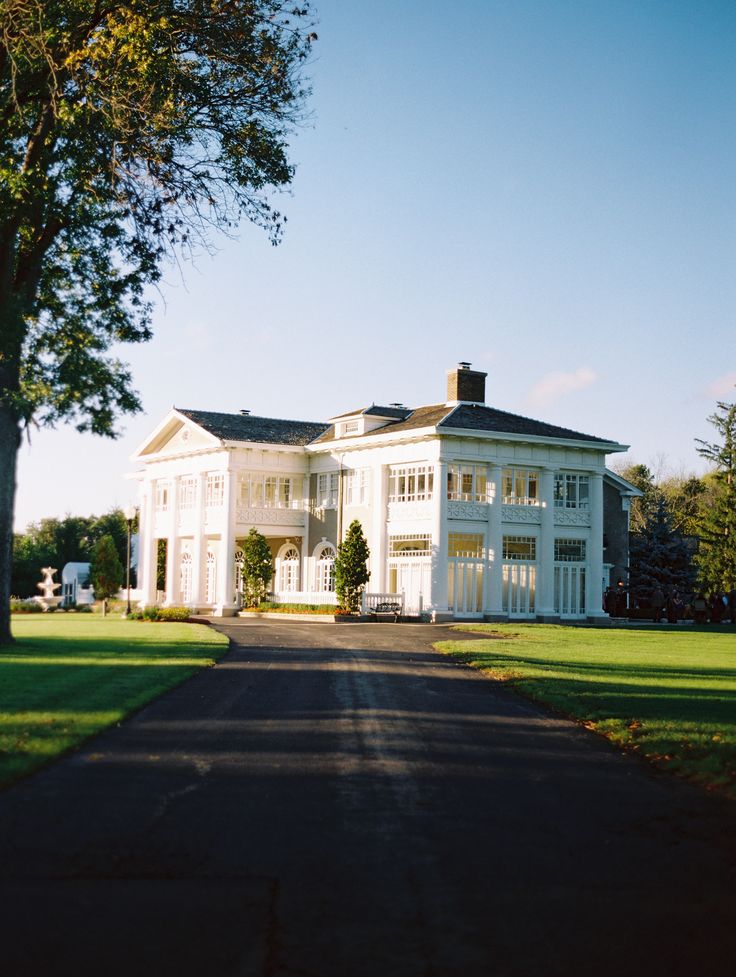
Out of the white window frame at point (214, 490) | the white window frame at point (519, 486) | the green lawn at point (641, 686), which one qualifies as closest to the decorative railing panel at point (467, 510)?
the white window frame at point (519, 486)

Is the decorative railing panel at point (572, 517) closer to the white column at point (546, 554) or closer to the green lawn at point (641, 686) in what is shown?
the white column at point (546, 554)

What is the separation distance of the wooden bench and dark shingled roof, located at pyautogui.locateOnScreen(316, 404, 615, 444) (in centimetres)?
732

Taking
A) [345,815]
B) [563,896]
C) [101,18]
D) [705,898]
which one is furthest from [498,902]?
[101,18]

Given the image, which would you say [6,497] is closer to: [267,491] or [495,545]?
[495,545]

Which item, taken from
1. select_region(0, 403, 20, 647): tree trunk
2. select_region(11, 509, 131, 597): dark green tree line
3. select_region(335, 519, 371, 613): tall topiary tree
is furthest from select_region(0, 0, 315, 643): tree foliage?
select_region(11, 509, 131, 597): dark green tree line

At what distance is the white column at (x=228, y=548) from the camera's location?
53250 millimetres

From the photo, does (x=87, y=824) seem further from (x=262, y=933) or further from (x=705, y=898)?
(x=705, y=898)

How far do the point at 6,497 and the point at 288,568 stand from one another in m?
33.1

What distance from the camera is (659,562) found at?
57875mm

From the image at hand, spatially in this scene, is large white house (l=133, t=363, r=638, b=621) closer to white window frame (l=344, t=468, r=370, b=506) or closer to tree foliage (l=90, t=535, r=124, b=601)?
white window frame (l=344, t=468, r=370, b=506)

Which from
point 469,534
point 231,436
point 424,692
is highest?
point 231,436

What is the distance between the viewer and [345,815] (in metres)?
7.75

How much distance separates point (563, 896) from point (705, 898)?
0.73m

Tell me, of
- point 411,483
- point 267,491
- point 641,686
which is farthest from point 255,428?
point 641,686
